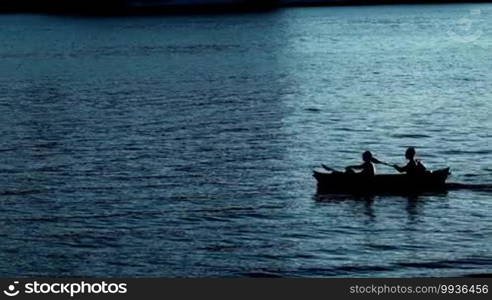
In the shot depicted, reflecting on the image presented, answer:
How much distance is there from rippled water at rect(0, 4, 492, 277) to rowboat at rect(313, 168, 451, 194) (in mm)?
791

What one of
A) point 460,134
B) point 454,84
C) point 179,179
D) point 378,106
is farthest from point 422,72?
point 179,179

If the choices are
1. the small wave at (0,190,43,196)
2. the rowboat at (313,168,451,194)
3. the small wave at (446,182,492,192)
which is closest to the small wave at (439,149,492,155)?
the small wave at (446,182,492,192)

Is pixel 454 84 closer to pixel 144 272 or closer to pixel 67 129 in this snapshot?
pixel 67 129

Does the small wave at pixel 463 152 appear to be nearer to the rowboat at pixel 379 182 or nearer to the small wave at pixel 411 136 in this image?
the small wave at pixel 411 136

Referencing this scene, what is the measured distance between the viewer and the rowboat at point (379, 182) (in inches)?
2034

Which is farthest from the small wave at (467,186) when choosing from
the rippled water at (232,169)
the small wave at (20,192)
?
the small wave at (20,192)

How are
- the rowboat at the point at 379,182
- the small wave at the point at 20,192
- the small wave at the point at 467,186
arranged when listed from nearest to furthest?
the rowboat at the point at 379,182 < the small wave at the point at 467,186 < the small wave at the point at 20,192

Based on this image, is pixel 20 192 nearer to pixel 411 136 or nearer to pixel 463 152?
pixel 463 152

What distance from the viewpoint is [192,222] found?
47.7 metres

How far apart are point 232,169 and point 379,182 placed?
9563 mm

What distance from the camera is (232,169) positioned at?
58.8 metres

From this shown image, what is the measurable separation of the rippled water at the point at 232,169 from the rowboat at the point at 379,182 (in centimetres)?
79

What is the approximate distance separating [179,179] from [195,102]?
32065mm

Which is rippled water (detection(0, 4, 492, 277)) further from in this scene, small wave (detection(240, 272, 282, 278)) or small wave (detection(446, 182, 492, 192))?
small wave (detection(446, 182, 492, 192))
